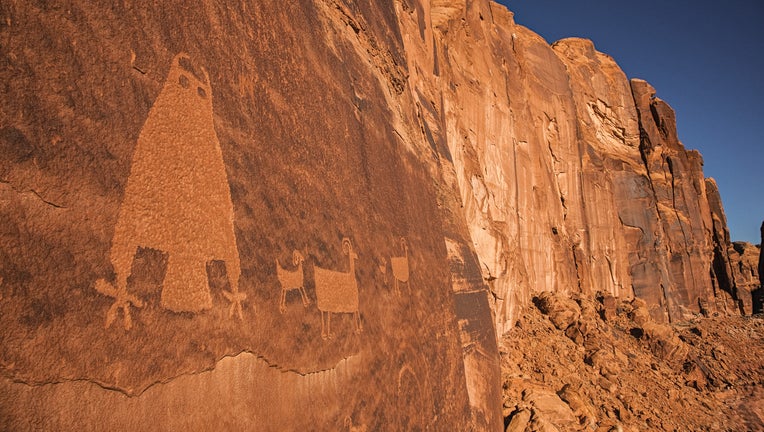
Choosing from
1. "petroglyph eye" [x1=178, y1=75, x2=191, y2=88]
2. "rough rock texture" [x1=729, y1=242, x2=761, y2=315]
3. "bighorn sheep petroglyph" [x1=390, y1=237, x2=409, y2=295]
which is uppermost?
"rough rock texture" [x1=729, y1=242, x2=761, y2=315]

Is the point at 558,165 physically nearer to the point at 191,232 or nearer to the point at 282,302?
the point at 282,302

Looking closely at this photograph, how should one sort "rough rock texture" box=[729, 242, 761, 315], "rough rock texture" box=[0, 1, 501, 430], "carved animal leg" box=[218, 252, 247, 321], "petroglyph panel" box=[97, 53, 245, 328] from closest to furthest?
"rough rock texture" box=[0, 1, 501, 430]
"petroglyph panel" box=[97, 53, 245, 328]
"carved animal leg" box=[218, 252, 247, 321]
"rough rock texture" box=[729, 242, 761, 315]

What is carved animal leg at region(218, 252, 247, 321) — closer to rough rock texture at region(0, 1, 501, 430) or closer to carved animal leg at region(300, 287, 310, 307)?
rough rock texture at region(0, 1, 501, 430)

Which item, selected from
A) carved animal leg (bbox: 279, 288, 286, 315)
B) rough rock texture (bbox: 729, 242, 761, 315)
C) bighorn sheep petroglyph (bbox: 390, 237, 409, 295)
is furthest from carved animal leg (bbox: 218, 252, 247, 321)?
rough rock texture (bbox: 729, 242, 761, 315)

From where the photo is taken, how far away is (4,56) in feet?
4.23

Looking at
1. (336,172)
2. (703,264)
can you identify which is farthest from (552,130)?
(336,172)

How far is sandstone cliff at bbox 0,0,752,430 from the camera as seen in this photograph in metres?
1.31

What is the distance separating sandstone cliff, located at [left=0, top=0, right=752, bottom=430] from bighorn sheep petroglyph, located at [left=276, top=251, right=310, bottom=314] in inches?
0.6

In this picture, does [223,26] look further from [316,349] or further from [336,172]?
[316,349]

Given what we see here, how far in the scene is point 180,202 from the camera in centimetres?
180

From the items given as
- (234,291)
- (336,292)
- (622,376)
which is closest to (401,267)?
(336,292)

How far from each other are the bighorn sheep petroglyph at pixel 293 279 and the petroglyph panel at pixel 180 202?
0.31 meters

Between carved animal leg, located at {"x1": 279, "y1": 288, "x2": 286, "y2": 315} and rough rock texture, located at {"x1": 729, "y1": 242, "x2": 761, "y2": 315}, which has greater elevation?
rough rock texture, located at {"x1": 729, "y1": 242, "x2": 761, "y2": 315}

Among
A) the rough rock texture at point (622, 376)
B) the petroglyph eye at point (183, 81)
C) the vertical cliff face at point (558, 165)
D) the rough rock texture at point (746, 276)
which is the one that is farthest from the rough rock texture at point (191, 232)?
the rough rock texture at point (746, 276)
